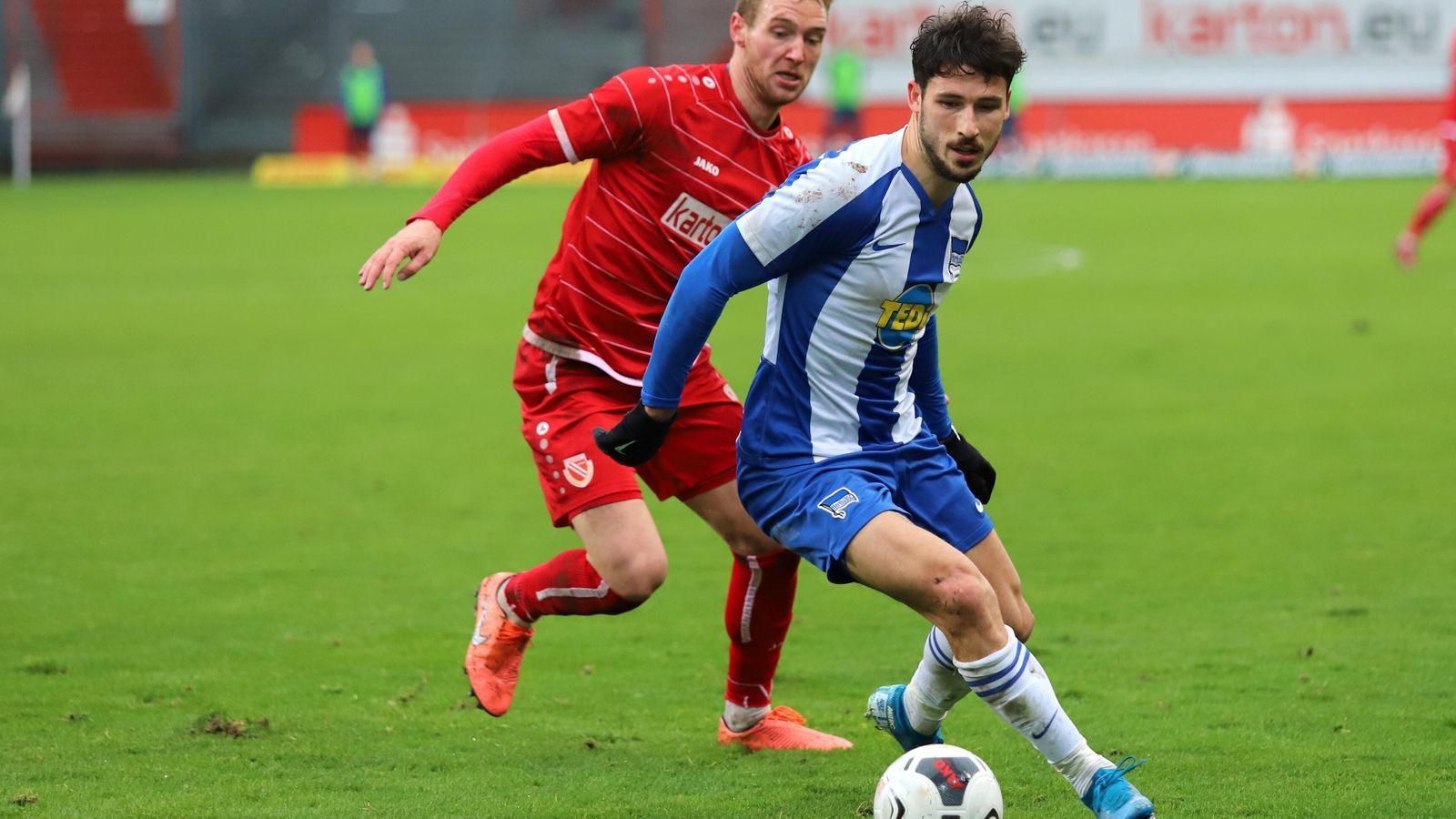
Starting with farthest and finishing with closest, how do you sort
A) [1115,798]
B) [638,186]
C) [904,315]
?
[638,186], [904,315], [1115,798]

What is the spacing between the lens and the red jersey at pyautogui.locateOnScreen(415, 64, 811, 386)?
5.38 meters

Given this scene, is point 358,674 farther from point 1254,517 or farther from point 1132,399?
point 1132,399

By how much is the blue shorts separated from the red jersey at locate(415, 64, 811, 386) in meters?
0.97

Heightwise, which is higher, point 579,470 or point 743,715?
point 579,470

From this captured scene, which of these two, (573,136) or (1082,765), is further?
(573,136)

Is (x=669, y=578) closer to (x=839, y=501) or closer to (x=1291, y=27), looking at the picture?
(x=839, y=501)

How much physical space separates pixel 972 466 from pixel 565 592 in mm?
1313

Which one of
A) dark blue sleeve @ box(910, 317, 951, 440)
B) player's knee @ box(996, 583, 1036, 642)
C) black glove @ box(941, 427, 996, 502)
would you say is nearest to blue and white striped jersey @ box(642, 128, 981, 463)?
dark blue sleeve @ box(910, 317, 951, 440)

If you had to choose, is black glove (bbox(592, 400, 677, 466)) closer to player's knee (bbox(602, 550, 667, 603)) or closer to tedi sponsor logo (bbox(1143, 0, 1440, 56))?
player's knee (bbox(602, 550, 667, 603))

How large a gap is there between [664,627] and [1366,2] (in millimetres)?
31256

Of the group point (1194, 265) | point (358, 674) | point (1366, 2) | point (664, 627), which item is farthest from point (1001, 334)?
point (1366, 2)

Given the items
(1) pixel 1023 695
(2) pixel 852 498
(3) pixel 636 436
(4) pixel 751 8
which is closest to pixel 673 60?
(4) pixel 751 8

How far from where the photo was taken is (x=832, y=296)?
4531 millimetres

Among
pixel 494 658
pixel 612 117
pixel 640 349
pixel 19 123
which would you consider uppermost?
pixel 612 117
